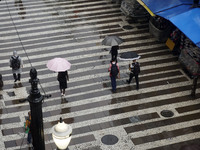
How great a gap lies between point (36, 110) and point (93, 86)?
27.3 ft

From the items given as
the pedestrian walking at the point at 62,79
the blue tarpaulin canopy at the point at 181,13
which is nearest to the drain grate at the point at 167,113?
the blue tarpaulin canopy at the point at 181,13

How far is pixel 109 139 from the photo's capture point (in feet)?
42.0

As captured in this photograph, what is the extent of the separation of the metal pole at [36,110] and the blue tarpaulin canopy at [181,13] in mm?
8553

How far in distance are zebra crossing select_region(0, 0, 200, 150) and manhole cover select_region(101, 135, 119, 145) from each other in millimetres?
122

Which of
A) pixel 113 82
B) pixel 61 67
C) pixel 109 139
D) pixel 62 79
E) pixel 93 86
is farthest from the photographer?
pixel 93 86

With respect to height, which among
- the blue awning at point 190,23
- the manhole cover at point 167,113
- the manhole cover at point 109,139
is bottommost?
the manhole cover at point 109,139

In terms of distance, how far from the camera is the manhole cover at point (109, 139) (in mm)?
12664

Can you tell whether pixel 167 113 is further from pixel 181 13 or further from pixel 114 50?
pixel 181 13

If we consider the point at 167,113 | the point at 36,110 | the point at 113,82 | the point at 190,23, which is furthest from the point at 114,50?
the point at 36,110

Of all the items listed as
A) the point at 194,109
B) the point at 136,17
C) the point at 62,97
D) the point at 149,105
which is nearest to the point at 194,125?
the point at 194,109

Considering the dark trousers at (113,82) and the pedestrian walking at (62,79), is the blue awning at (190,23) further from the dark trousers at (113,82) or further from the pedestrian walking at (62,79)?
the pedestrian walking at (62,79)

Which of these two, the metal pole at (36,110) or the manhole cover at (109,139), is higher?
the metal pole at (36,110)

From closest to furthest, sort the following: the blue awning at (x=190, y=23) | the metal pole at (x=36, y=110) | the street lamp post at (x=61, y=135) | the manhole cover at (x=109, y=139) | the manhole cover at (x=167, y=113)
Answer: the street lamp post at (x=61, y=135) < the metal pole at (x=36, y=110) < the manhole cover at (x=109, y=139) < the manhole cover at (x=167, y=113) < the blue awning at (x=190, y=23)

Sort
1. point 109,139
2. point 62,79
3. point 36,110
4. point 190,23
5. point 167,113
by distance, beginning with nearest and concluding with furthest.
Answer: point 36,110 → point 109,139 → point 167,113 → point 62,79 → point 190,23
